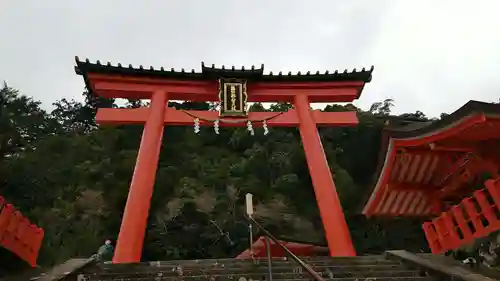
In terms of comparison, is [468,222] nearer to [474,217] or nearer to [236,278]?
[474,217]

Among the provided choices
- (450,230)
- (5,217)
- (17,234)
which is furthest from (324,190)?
(5,217)

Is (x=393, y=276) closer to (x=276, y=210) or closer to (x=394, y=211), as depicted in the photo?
(x=394, y=211)

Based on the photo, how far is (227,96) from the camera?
39.1 feet

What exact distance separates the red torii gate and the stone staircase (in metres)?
3.43

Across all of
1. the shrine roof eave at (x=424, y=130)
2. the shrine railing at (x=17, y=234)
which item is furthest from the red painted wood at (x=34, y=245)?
the shrine roof eave at (x=424, y=130)

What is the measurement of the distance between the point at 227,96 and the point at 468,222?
668cm

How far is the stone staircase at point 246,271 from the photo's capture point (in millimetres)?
6113

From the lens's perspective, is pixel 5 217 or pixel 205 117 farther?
pixel 205 117

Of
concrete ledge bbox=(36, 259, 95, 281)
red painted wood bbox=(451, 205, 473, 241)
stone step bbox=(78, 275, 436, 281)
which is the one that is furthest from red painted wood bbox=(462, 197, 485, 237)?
concrete ledge bbox=(36, 259, 95, 281)

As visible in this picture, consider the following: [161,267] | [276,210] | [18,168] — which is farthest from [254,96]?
[18,168]

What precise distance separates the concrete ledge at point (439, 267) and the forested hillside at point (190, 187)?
38.1 ft

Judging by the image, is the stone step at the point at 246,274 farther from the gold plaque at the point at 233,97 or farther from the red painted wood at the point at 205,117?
the gold plaque at the point at 233,97

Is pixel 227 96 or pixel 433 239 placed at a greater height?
pixel 227 96

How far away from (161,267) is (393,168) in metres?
4.47
